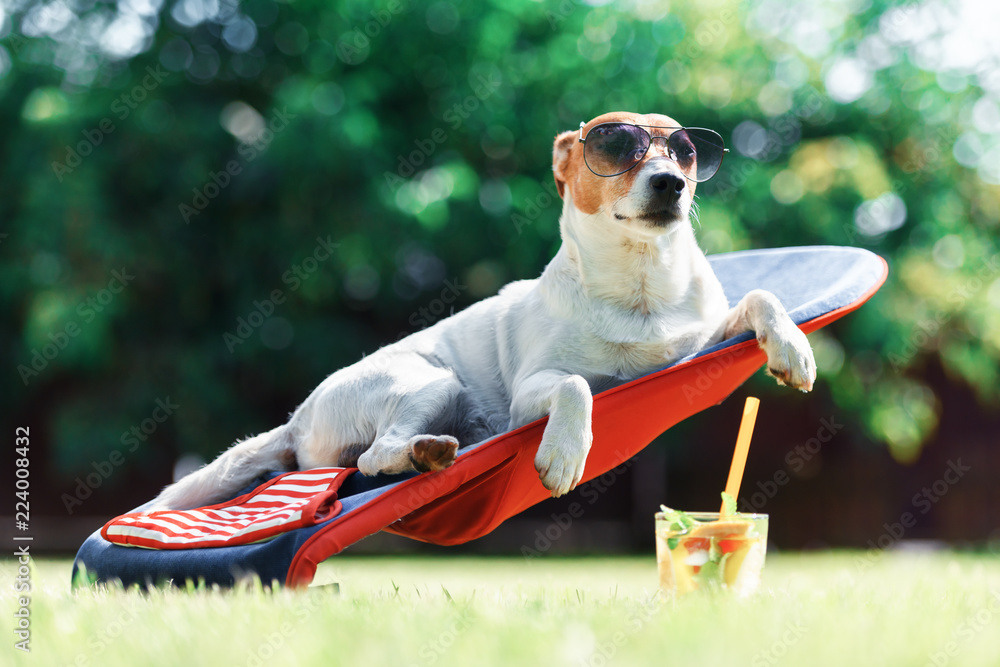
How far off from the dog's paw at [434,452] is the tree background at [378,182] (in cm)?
416

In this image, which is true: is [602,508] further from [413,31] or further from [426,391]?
[426,391]

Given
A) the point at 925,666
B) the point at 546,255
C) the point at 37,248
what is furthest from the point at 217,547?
the point at 37,248

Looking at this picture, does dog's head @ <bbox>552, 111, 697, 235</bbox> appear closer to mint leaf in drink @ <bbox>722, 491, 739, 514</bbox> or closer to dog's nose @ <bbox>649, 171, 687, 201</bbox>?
dog's nose @ <bbox>649, 171, 687, 201</bbox>

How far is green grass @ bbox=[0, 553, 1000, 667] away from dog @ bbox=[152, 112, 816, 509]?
1.75ft

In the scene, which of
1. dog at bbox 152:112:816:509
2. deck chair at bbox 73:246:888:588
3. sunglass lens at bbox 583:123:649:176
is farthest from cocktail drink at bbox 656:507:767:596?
sunglass lens at bbox 583:123:649:176

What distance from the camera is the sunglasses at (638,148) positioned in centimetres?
241

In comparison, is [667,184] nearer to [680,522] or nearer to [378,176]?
[680,522]

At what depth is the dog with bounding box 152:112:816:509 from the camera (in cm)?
234

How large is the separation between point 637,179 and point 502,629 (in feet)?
4.35

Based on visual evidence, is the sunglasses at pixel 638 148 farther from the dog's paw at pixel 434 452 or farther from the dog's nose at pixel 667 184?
the dog's paw at pixel 434 452

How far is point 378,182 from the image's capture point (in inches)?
247

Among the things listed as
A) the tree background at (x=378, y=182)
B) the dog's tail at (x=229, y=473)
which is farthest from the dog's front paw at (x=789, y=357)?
the tree background at (x=378, y=182)

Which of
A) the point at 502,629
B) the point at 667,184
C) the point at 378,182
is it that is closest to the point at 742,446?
the point at 667,184

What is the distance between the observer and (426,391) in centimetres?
243
